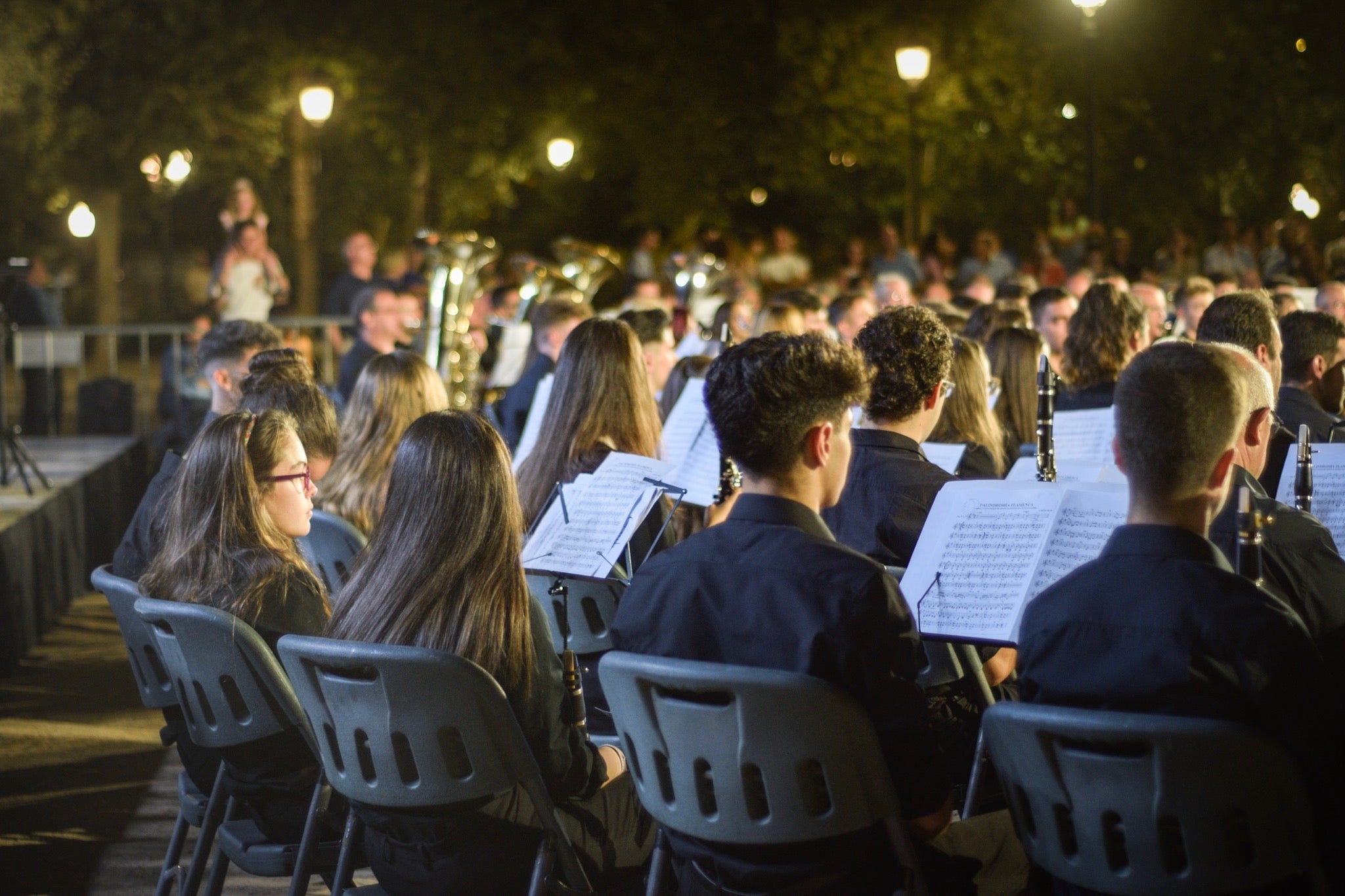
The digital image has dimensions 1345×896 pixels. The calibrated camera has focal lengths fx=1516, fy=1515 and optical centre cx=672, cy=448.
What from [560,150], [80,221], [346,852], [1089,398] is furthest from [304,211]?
[346,852]

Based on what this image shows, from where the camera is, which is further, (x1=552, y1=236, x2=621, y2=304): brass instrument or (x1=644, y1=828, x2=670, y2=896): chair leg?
(x1=552, y1=236, x2=621, y2=304): brass instrument

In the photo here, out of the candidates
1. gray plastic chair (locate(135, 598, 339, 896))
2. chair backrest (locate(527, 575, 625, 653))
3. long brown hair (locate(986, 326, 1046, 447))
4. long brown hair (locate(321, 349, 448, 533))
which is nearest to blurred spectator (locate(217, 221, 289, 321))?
long brown hair (locate(321, 349, 448, 533))

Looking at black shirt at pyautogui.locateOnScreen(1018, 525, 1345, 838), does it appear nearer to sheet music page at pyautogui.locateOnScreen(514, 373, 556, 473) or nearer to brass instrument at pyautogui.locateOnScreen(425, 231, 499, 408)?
sheet music page at pyautogui.locateOnScreen(514, 373, 556, 473)

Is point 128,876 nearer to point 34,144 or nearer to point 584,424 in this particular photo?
point 584,424

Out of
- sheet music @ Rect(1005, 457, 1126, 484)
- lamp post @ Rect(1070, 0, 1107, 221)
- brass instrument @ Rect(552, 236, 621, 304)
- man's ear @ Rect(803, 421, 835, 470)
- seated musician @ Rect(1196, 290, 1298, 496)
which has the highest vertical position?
lamp post @ Rect(1070, 0, 1107, 221)

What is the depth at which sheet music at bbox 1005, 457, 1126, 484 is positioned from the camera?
411 centimetres

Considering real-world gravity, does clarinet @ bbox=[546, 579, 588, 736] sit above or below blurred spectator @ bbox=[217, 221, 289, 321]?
below

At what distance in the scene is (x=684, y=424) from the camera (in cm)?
560

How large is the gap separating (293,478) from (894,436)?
1636 millimetres

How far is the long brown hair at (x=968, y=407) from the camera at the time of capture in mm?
5562

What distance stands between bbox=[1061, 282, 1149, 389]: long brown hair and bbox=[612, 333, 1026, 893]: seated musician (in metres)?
3.98

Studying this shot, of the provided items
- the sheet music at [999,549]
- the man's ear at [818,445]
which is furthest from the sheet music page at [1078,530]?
the man's ear at [818,445]

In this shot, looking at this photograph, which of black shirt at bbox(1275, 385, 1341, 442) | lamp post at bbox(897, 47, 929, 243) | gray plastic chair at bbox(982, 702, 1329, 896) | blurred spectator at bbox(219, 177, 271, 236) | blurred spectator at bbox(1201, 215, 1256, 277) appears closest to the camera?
gray plastic chair at bbox(982, 702, 1329, 896)

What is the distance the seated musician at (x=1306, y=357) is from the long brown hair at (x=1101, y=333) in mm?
1014
